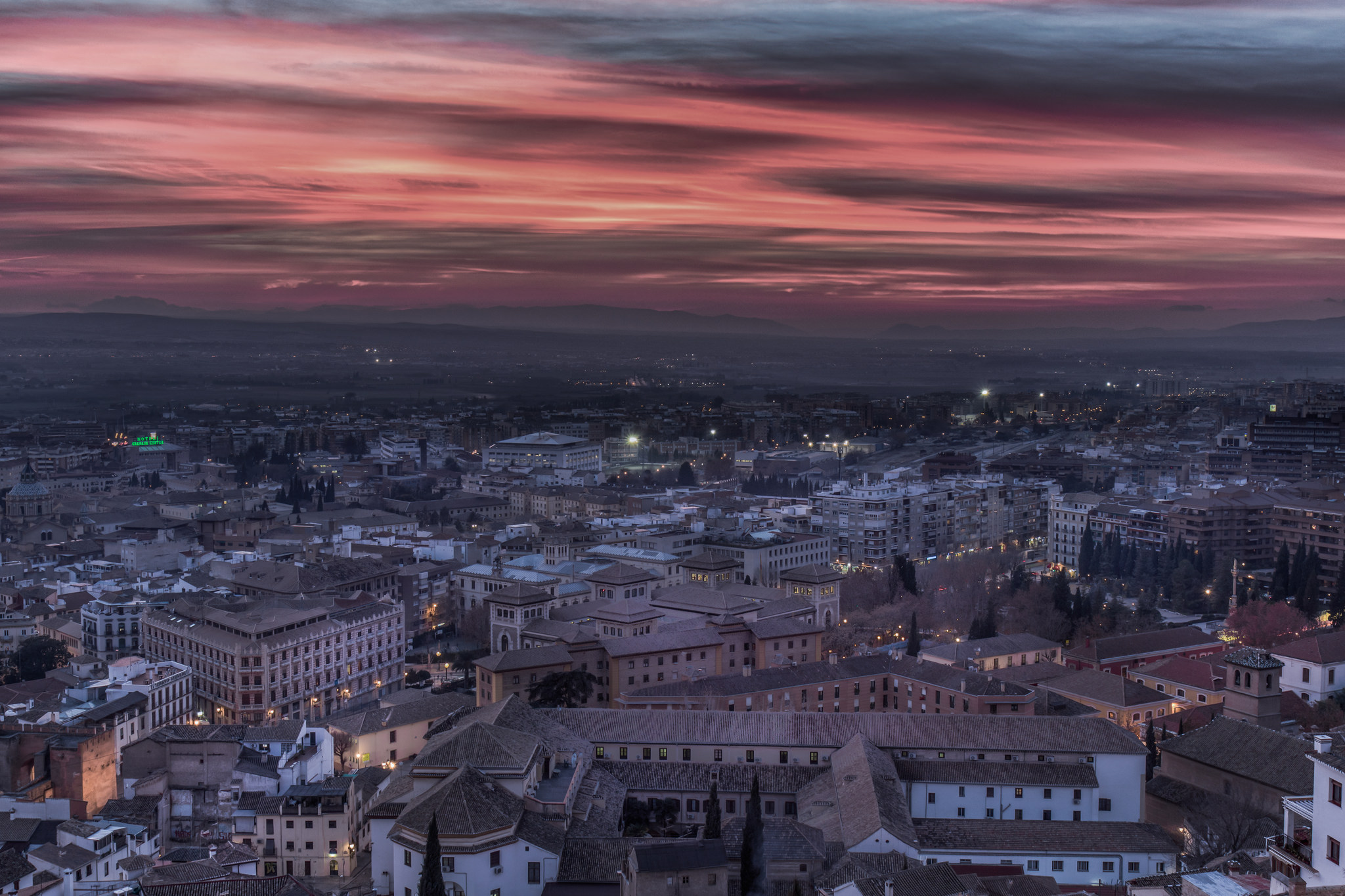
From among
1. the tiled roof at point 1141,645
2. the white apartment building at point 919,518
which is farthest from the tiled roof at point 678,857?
the white apartment building at point 919,518

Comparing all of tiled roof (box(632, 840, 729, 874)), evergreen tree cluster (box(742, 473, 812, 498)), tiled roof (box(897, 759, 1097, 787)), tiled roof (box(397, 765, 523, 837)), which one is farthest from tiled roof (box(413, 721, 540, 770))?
evergreen tree cluster (box(742, 473, 812, 498))

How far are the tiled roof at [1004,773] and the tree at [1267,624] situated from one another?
1274 cm

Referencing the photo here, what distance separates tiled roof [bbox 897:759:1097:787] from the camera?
21.0 meters

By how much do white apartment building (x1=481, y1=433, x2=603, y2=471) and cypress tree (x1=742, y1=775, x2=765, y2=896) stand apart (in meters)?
62.5

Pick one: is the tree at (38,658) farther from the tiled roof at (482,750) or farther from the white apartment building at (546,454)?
the white apartment building at (546,454)

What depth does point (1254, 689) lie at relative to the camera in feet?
80.7

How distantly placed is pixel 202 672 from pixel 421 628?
30.2 ft

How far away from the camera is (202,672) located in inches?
1197

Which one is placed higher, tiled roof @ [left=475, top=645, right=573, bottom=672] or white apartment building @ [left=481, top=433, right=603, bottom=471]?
tiled roof @ [left=475, top=645, right=573, bottom=672]

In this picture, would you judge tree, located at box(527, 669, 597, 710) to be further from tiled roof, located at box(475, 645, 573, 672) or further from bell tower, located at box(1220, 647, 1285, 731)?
bell tower, located at box(1220, 647, 1285, 731)

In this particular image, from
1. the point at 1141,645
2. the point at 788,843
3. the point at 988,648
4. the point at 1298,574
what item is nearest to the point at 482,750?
the point at 788,843

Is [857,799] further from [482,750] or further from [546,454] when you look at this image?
[546,454]

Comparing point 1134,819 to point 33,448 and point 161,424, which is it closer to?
point 33,448

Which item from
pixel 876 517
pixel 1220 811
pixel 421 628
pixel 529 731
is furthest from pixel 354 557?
pixel 1220 811
